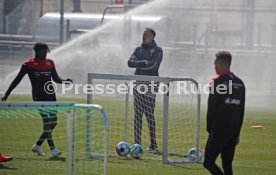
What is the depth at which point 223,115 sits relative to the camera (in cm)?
1149

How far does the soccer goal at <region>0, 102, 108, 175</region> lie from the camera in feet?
34.9

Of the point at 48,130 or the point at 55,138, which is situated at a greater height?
the point at 48,130

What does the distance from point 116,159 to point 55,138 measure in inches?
81.9

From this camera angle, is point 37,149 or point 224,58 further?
point 37,149

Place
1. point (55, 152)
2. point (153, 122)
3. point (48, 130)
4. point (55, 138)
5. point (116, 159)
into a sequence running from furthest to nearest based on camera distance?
point (55, 138)
point (153, 122)
point (116, 159)
point (48, 130)
point (55, 152)

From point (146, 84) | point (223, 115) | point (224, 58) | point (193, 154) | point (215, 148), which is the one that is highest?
point (224, 58)

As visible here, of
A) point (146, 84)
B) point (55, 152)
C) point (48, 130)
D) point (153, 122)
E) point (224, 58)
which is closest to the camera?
point (224, 58)

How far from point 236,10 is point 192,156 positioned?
1519 cm

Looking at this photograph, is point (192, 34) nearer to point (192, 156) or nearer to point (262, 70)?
point (262, 70)

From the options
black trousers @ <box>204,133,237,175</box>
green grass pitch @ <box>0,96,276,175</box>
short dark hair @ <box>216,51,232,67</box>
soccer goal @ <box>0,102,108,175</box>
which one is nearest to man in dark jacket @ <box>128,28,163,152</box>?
soccer goal @ <box>0,102,108,175</box>

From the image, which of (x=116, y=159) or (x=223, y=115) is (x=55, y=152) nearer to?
(x=116, y=159)

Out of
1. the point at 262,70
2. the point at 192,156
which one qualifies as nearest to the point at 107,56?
the point at 262,70

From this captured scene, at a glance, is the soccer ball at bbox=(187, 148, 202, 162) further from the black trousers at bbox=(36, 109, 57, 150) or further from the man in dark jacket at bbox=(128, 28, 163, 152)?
the black trousers at bbox=(36, 109, 57, 150)

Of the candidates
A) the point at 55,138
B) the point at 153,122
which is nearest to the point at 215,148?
the point at 153,122
